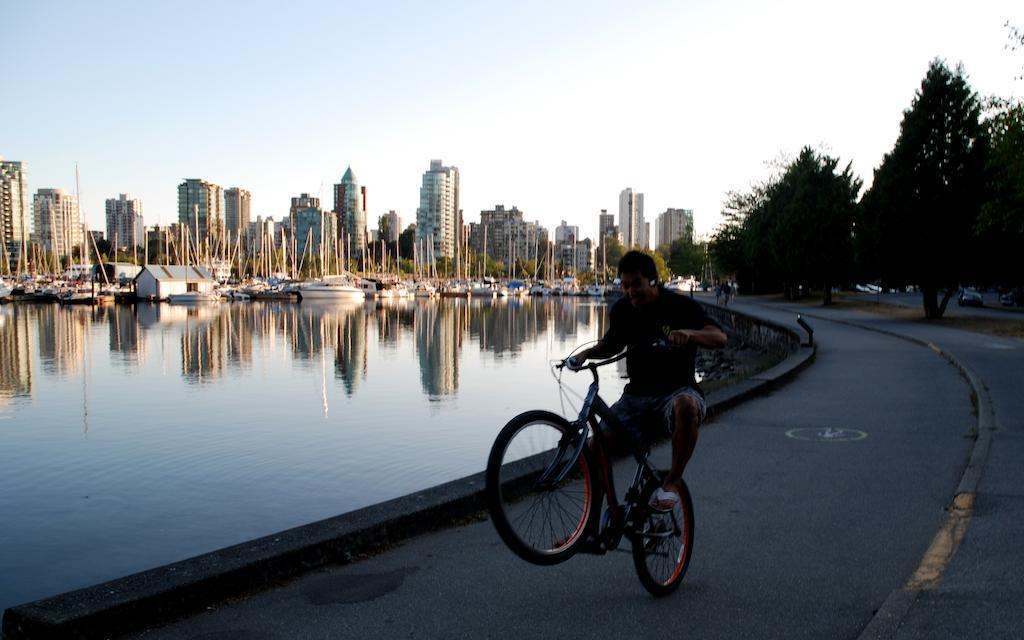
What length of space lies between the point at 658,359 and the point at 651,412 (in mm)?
331

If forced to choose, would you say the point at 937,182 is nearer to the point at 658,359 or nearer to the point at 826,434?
the point at 826,434

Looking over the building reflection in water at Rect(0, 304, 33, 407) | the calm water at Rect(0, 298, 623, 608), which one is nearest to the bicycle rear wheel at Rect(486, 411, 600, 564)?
the calm water at Rect(0, 298, 623, 608)

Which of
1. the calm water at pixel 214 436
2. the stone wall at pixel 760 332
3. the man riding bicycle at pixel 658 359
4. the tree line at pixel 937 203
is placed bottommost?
the calm water at pixel 214 436

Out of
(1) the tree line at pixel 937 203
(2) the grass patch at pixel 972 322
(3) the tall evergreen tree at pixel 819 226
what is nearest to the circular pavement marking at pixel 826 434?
(2) the grass patch at pixel 972 322

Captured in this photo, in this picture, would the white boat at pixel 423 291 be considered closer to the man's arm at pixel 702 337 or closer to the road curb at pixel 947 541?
the road curb at pixel 947 541

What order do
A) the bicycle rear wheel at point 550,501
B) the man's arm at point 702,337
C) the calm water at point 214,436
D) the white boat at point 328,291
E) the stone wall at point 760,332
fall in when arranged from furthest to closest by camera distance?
1. the white boat at point 328,291
2. the stone wall at point 760,332
3. the calm water at point 214,436
4. the man's arm at point 702,337
5. the bicycle rear wheel at point 550,501

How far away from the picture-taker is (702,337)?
5.06 meters

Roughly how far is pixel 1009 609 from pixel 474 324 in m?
51.4

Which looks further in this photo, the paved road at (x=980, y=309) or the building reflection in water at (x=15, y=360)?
the paved road at (x=980, y=309)

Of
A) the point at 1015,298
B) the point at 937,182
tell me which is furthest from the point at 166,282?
the point at 1015,298

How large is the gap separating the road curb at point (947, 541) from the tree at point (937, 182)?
28302 mm

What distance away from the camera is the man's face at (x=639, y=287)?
17.3ft

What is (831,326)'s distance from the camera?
36.5 meters

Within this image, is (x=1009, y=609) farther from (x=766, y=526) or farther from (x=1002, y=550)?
(x=766, y=526)
